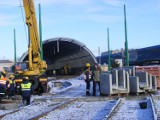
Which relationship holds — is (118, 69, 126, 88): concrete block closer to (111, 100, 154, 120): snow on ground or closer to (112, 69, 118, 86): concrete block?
(112, 69, 118, 86): concrete block

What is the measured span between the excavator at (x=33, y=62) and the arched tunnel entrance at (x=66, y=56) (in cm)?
2582

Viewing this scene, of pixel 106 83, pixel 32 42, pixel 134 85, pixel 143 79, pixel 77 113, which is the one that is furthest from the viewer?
pixel 32 42

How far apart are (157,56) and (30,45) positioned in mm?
34735

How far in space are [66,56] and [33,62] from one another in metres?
38.7

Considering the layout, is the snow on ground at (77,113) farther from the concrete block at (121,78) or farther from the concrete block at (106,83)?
the concrete block at (121,78)

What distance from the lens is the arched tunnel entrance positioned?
179 ft

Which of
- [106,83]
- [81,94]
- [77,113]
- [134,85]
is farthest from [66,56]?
[77,113]

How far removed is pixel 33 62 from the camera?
1000 inches

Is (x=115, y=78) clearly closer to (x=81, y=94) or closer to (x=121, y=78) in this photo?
(x=121, y=78)

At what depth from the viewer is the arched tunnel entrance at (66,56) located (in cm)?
5444

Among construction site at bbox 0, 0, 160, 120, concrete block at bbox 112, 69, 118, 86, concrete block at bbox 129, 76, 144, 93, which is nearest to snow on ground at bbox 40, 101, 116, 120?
construction site at bbox 0, 0, 160, 120

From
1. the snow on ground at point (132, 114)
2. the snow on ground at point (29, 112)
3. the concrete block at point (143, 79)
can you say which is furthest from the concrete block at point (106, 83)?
the snow on ground at point (132, 114)

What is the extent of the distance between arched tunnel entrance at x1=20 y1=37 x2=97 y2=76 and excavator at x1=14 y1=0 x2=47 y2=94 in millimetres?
25817

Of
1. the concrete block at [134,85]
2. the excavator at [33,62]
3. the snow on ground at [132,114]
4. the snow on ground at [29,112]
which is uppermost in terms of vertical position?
the excavator at [33,62]
